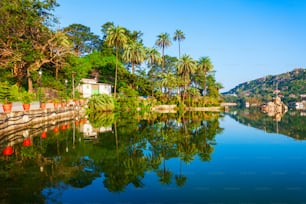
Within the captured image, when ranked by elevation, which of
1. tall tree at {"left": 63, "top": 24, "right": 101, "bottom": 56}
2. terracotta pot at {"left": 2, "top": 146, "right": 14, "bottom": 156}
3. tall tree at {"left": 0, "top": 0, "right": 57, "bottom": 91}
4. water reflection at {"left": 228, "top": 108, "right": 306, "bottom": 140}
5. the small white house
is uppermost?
tall tree at {"left": 63, "top": 24, "right": 101, "bottom": 56}

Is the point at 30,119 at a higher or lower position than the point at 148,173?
higher

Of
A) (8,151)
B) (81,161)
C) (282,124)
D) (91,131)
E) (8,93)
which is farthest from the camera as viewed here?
(282,124)

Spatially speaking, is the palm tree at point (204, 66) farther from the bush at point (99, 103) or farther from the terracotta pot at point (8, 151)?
the terracotta pot at point (8, 151)

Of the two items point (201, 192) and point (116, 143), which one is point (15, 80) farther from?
point (201, 192)

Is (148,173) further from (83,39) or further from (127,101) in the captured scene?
(83,39)

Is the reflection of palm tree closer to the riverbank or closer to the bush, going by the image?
the riverbank

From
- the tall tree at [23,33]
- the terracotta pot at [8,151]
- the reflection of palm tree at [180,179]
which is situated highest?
the tall tree at [23,33]

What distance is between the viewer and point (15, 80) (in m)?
36.8

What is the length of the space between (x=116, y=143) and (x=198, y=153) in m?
5.05

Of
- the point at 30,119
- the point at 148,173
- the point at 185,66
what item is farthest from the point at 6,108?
the point at 185,66

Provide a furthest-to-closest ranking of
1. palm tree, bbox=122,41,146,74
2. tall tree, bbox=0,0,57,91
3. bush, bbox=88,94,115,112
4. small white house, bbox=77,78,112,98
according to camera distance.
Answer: palm tree, bbox=122,41,146,74 < small white house, bbox=77,78,112,98 < bush, bbox=88,94,115,112 < tall tree, bbox=0,0,57,91

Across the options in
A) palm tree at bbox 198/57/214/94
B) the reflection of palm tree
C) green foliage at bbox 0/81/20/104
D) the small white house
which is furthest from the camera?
palm tree at bbox 198/57/214/94

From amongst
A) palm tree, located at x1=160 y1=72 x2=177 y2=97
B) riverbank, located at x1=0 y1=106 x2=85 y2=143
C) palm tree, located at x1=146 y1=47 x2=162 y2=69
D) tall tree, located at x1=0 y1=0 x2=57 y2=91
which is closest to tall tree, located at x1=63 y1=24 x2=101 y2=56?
palm tree, located at x1=146 y1=47 x2=162 y2=69

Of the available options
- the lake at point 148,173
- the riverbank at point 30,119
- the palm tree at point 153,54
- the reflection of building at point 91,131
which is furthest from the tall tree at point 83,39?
the lake at point 148,173
